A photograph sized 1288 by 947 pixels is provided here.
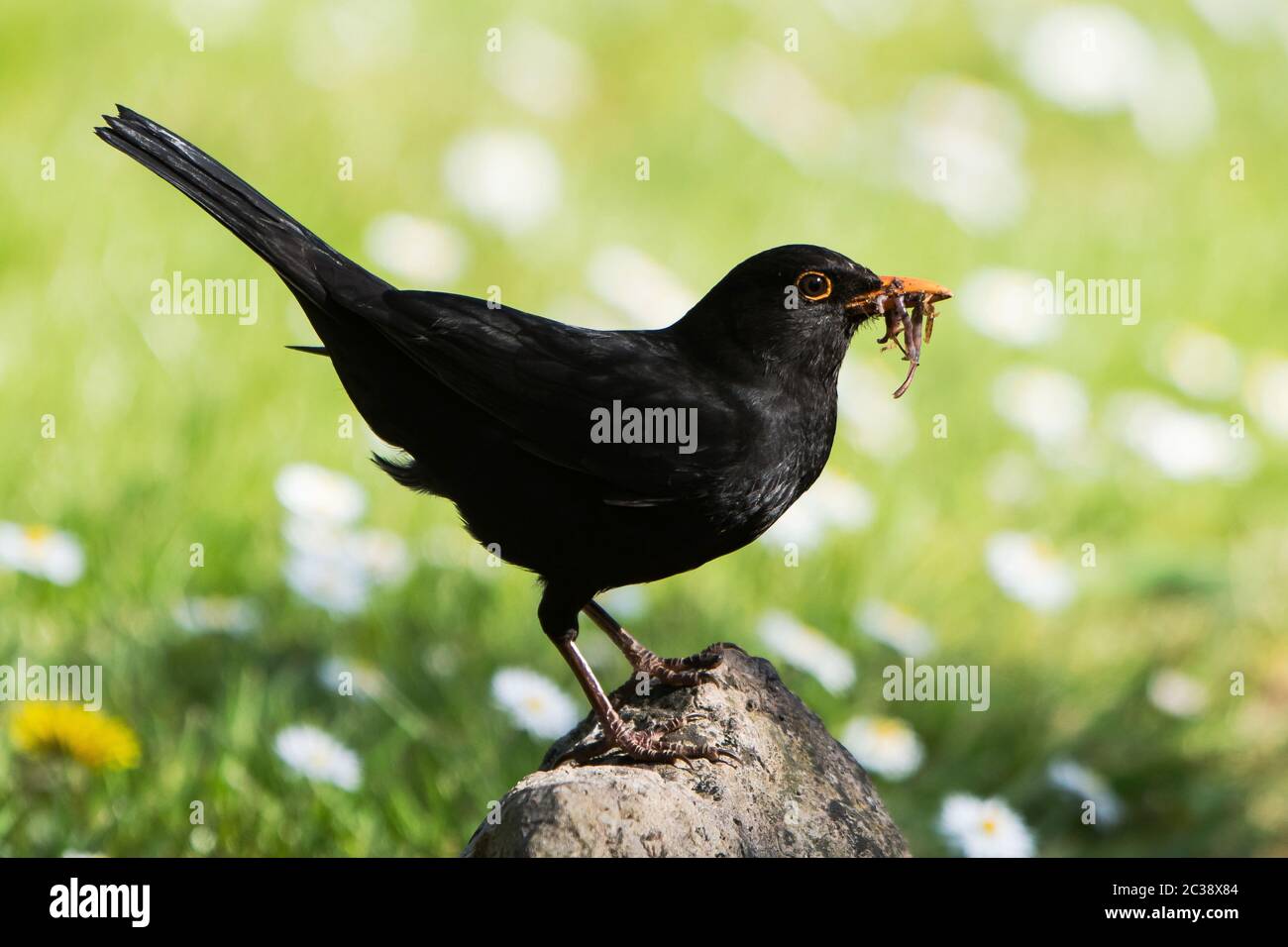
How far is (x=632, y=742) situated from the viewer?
10.9 ft

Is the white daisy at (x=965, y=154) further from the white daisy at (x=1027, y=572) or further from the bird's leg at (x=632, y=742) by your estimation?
the bird's leg at (x=632, y=742)

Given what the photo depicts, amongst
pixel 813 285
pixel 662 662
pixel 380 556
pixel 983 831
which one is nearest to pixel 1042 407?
pixel 380 556

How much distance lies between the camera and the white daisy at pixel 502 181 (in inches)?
315

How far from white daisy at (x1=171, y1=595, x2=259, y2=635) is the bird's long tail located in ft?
5.62

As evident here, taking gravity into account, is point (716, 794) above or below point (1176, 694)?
below

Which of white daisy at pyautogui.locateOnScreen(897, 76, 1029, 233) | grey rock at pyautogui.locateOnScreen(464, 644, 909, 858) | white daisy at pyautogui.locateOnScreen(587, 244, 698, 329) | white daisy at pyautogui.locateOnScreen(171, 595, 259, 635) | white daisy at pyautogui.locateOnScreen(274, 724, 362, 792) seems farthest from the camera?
white daisy at pyautogui.locateOnScreen(897, 76, 1029, 233)

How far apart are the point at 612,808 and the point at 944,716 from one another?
2582mm

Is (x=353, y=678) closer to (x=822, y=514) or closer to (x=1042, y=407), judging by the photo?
(x=822, y=514)

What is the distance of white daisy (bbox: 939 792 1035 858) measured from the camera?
380 centimetres

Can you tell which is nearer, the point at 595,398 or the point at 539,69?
the point at 595,398

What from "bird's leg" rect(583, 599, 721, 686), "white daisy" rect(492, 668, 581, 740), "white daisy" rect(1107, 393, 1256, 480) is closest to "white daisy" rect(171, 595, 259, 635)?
"white daisy" rect(492, 668, 581, 740)

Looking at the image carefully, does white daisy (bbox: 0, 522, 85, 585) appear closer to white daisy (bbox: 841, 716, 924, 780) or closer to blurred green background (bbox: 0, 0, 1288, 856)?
blurred green background (bbox: 0, 0, 1288, 856)

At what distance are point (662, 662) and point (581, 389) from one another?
677 millimetres
